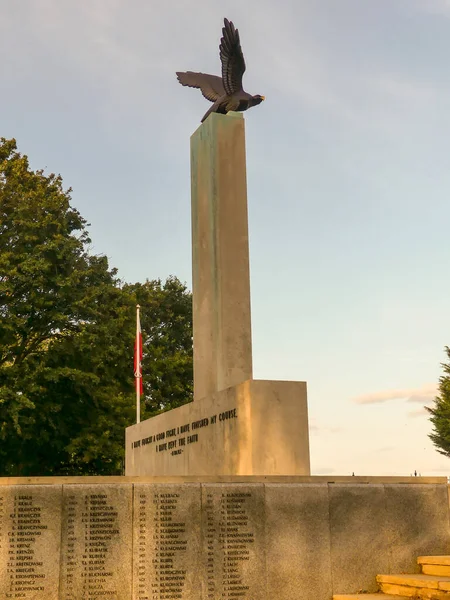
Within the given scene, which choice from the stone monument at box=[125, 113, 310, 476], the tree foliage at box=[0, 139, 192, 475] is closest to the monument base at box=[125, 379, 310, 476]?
the stone monument at box=[125, 113, 310, 476]

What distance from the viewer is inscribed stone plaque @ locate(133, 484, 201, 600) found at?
12.6 m

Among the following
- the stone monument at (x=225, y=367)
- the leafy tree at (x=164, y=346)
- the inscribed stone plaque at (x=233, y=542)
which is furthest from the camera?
the leafy tree at (x=164, y=346)

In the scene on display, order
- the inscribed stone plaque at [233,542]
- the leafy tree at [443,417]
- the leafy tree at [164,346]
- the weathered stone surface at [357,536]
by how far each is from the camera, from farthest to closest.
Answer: the leafy tree at [443,417] < the leafy tree at [164,346] < the weathered stone surface at [357,536] < the inscribed stone plaque at [233,542]

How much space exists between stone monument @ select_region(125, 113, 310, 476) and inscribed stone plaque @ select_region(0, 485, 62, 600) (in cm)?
377

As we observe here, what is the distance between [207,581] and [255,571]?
2.71 feet

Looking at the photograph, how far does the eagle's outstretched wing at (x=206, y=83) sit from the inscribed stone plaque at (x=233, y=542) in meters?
10.6

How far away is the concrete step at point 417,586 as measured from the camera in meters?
12.3

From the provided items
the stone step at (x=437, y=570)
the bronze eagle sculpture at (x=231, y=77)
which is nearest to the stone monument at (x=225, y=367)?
the bronze eagle sculpture at (x=231, y=77)

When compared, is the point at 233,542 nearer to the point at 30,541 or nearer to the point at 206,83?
the point at 30,541

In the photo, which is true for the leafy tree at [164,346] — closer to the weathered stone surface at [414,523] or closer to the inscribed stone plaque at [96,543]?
the weathered stone surface at [414,523]

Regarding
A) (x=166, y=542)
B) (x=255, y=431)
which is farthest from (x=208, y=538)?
(x=255, y=431)

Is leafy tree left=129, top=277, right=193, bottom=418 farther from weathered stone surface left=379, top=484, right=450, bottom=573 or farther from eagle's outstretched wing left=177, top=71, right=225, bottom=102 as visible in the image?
weathered stone surface left=379, top=484, right=450, bottom=573

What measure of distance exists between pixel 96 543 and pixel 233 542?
7.35ft

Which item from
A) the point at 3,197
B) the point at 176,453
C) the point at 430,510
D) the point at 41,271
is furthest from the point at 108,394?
the point at 430,510
